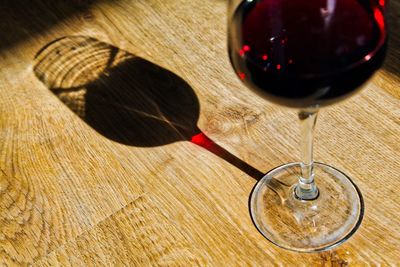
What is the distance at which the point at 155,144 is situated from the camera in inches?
33.6

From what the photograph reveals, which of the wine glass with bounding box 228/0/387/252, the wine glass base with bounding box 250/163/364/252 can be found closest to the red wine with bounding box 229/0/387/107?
the wine glass with bounding box 228/0/387/252

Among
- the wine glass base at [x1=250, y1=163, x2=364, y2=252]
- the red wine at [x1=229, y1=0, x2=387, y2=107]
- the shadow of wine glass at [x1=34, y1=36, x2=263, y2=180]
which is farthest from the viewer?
the shadow of wine glass at [x1=34, y1=36, x2=263, y2=180]

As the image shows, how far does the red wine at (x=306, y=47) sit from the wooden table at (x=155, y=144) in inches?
7.5

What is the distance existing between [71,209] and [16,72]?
11.2 inches

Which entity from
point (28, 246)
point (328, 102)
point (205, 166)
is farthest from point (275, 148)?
point (28, 246)

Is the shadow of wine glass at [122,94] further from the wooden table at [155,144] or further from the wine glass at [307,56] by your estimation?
the wine glass at [307,56]

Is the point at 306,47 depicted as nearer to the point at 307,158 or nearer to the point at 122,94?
the point at 307,158

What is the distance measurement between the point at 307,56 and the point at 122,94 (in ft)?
1.23

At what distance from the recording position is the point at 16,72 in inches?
38.7

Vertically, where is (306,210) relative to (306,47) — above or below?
below

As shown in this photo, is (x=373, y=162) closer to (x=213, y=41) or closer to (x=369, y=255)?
(x=369, y=255)

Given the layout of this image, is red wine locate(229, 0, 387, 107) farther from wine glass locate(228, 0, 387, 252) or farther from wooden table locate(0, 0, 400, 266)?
wooden table locate(0, 0, 400, 266)

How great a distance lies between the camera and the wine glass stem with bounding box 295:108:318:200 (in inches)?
27.4

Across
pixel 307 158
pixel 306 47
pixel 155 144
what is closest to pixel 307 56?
pixel 306 47
